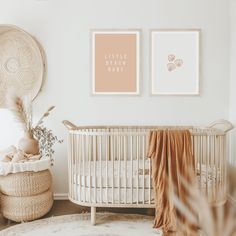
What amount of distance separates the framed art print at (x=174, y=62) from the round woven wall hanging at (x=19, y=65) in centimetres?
118

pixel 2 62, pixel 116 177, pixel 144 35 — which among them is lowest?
pixel 116 177

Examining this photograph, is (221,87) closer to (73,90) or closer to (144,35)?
(144,35)

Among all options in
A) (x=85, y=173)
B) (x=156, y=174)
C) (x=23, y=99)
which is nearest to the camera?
(x=156, y=174)

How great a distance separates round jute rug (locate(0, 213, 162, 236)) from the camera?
252cm

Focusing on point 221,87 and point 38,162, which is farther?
point 221,87

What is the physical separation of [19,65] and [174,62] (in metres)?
1.62

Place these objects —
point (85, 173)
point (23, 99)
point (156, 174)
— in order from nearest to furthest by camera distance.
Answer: point (156, 174) → point (85, 173) → point (23, 99)

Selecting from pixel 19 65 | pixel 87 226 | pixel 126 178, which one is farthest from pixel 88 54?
pixel 87 226

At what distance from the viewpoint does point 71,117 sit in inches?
136

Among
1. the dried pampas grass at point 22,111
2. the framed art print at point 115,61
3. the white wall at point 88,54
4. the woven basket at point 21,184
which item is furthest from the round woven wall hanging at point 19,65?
the woven basket at point 21,184

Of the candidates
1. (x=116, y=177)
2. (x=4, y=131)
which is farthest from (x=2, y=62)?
(x=116, y=177)

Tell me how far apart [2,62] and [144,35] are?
4.97ft

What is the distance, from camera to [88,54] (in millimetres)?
3422

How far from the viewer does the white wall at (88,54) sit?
339 centimetres
